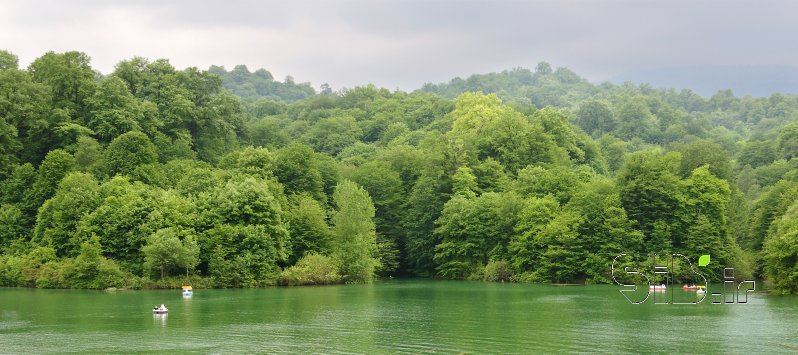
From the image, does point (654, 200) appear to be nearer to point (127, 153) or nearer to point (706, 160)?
point (706, 160)

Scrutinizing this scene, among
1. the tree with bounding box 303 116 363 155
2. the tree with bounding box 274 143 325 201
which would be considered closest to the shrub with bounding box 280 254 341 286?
the tree with bounding box 274 143 325 201

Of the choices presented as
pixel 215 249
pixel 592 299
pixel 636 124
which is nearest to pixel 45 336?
pixel 215 249

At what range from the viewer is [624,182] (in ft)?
290

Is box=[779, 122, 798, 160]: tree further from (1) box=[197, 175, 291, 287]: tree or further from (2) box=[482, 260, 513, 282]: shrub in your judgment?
(1) box=[197, 175, 291, 287]: tree

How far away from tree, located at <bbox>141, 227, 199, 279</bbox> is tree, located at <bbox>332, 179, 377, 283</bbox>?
14.5 meters

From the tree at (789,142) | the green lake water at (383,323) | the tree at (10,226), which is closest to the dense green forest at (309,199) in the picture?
the tree at (10,226)

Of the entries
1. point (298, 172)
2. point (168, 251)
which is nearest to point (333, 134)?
point (298, 172)

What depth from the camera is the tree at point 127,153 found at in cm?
8419

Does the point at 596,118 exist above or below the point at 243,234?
above

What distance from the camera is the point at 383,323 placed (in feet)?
162

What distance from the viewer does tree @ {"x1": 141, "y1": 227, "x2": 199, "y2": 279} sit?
71.4 m

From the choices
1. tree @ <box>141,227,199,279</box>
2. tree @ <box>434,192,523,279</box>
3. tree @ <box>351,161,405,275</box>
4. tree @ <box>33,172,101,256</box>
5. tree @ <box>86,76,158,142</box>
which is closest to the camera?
tree @ <box>141,227,199,279</box>

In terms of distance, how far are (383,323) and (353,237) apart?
33.6m

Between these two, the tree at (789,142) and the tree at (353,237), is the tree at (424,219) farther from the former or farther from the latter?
the tree at (789,142)
